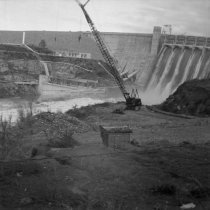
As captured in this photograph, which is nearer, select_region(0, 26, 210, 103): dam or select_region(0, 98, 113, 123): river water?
select_region(0, 98, 113, 123): river water

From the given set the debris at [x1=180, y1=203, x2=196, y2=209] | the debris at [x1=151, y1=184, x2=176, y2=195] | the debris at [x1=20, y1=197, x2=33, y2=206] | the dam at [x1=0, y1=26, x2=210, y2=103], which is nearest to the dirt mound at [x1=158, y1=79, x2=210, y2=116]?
the dam at [x1=0, y1=26, x2=210, y2=103]

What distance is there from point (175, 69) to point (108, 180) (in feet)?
186

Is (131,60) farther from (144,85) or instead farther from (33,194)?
(33,194)

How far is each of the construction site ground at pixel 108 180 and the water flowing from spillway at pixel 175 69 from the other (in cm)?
4904

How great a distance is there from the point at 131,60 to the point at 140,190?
68.4m

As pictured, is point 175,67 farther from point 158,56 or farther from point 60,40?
point 60,40

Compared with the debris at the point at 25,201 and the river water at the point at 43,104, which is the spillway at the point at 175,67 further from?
the debris at the point at 25,201

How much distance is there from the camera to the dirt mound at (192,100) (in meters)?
43.8

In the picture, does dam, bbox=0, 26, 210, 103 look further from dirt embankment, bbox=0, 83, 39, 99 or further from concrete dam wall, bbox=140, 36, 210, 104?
dirt embankment, bbox=0, 83, 39, 99

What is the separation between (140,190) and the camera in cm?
1033

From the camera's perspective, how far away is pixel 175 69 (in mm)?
66312

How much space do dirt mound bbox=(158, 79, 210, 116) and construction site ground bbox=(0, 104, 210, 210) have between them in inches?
1167

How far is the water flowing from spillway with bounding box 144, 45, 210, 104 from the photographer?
63.2m

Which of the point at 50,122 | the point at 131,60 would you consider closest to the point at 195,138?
the point at 50,122
